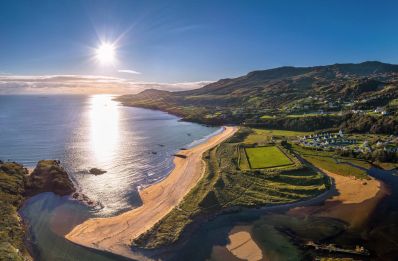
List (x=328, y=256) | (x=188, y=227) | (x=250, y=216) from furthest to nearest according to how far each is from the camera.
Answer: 1. (x=250, y=216)
2. (x=188, y=227)
3. (x=328, y=256)

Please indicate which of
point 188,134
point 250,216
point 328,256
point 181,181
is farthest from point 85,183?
point 188,134

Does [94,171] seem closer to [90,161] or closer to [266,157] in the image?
[90,161]

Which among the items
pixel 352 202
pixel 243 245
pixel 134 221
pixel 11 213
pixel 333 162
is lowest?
pixel 134 221

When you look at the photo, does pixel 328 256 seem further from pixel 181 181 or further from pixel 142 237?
pixel 181 181

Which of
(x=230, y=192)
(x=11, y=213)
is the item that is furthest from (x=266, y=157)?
(x=11, y=213)

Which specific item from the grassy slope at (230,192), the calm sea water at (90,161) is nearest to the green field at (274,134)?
the calm sea water at (90,161)

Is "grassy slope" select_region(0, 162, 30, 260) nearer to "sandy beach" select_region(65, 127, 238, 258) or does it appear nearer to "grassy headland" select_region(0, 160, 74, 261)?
"grassy headland" select_region(0, 160, 74, 261)

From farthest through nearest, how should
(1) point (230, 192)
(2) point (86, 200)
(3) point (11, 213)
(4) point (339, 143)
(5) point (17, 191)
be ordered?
(4) point (339, 143) < (5) point (17, 191) < (2) point (86, 200) < (1) point (230, 192) < (3) point (11, 213)
